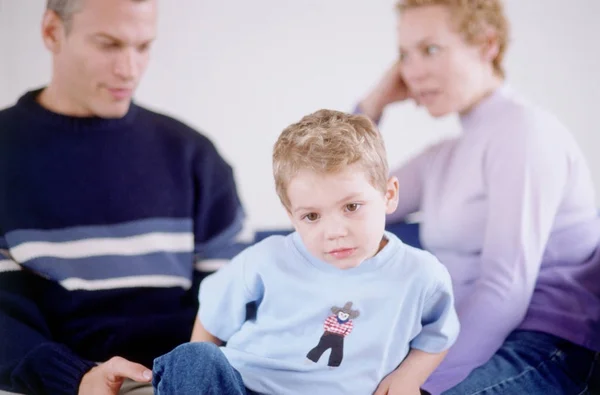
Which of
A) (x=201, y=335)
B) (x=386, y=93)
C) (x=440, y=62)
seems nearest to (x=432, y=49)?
(x=440, y=62)

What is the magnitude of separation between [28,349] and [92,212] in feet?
1.04

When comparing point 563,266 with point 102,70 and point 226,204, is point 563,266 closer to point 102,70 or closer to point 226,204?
point 226,204

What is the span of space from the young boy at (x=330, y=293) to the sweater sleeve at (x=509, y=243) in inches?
6.3

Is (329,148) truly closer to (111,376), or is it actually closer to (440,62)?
(440,62)

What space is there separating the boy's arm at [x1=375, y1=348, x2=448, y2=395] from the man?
0.51 m

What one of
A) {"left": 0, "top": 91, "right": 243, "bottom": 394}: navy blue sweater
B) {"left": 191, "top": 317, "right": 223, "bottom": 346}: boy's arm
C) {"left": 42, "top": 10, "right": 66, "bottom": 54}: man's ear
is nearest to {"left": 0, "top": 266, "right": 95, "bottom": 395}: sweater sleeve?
{"left": 0, "top": 91, "right": 243, "bottom": 394}: navy blue sweater

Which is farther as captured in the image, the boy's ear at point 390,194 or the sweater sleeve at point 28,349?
the sweater sleeve at point 28,349

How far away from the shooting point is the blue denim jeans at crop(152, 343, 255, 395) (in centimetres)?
112

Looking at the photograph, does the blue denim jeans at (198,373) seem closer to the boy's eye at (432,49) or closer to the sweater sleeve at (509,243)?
the sweater sleeve at (509,243)

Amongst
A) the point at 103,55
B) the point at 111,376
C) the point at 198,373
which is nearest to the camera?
the point at 198,373

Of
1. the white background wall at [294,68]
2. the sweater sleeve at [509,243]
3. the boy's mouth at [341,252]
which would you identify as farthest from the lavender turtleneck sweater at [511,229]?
the boy's mouth at [341,252]

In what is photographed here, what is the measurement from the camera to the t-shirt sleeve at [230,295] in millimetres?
1256

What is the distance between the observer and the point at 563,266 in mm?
1477

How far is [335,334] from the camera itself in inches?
48.2
